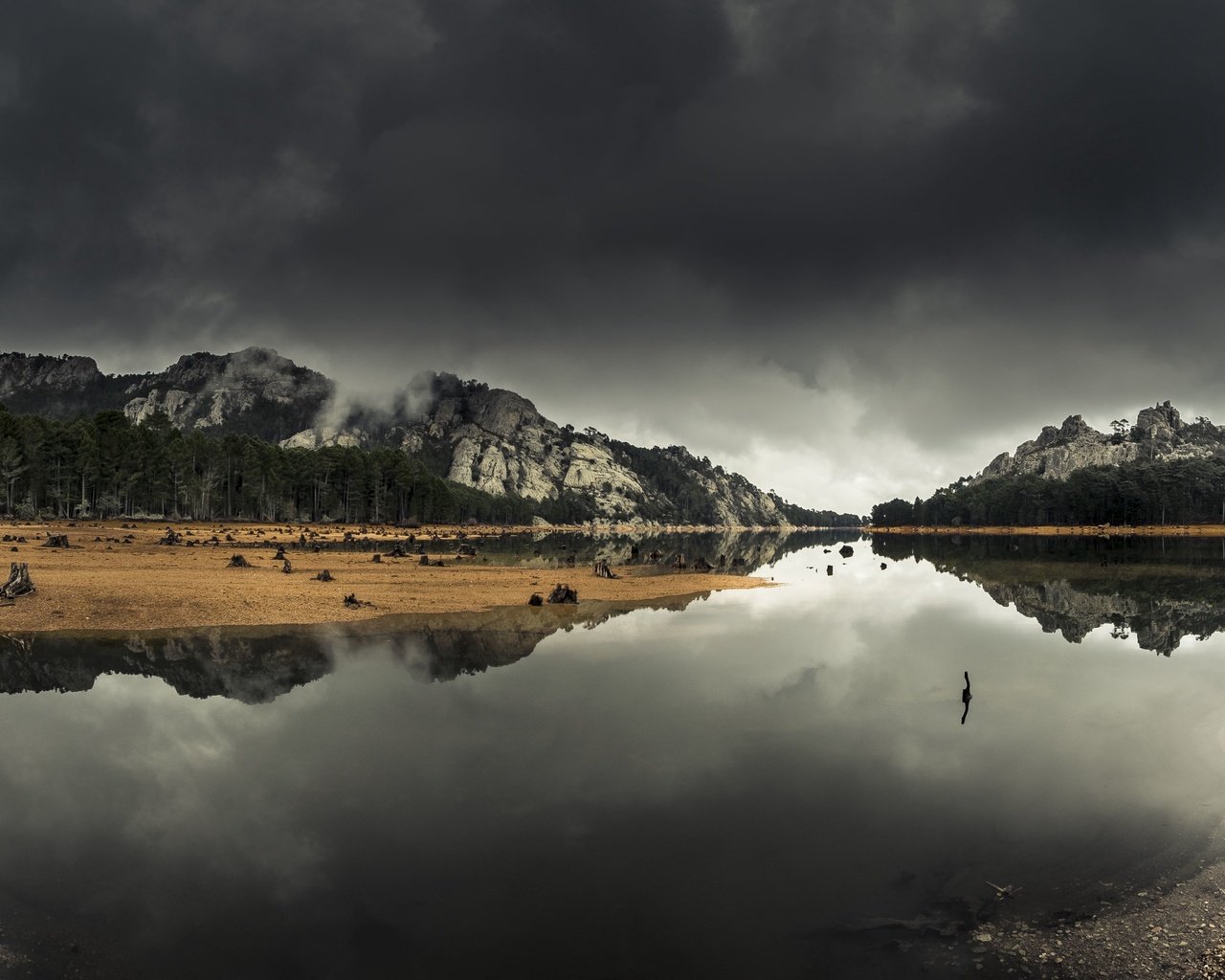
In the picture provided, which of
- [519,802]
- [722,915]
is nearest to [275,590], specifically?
[519,802]

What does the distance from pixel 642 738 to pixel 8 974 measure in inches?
437

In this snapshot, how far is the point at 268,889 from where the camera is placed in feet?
30.1

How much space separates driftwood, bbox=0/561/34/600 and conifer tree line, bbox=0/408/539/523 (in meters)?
84.3

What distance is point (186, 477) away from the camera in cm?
12025

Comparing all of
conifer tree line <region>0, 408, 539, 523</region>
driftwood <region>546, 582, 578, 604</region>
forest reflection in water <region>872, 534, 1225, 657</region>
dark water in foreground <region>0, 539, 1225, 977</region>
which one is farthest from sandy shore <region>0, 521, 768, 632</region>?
conifer tree line <region>0, 408, 539, 523</region>

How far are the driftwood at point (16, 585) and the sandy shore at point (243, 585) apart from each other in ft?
1.68

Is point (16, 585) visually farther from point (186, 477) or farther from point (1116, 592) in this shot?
point (186, 477)

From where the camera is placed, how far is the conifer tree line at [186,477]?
10219cm

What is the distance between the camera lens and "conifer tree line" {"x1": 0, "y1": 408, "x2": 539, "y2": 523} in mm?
102188

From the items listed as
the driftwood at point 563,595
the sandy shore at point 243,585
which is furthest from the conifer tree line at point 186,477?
the driftwood at point 563,595

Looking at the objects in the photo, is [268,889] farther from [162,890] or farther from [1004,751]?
[1004,751]

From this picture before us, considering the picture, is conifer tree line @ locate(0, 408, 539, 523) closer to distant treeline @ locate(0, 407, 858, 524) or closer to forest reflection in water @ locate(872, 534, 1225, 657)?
distant treeline @ locate(0, 407, 858, 524)

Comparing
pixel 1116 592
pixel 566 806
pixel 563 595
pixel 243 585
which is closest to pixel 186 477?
pixel 243 585

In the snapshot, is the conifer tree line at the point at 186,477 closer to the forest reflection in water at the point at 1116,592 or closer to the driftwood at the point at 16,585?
the driftwood at the point at 16,585
